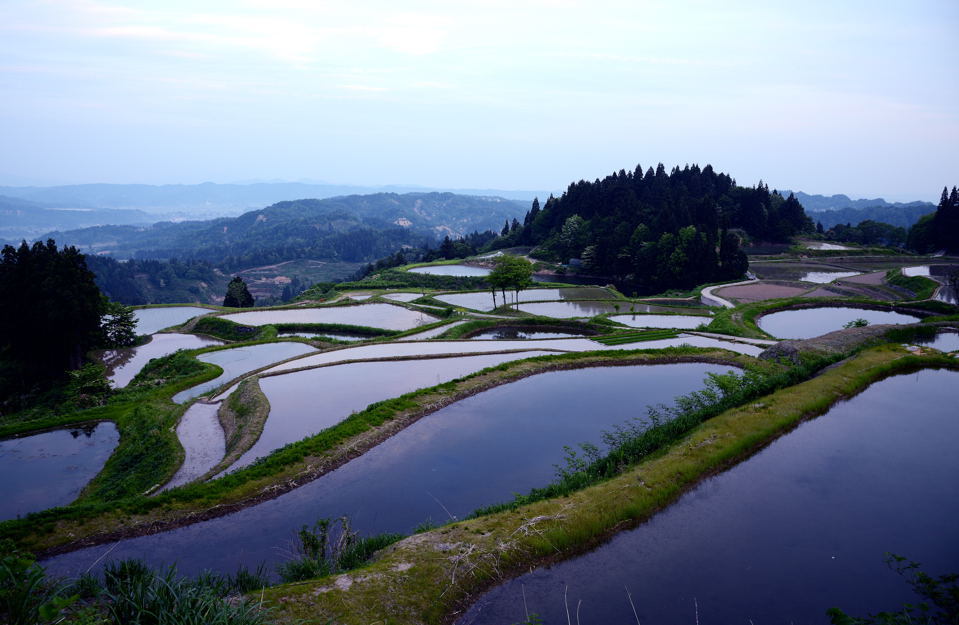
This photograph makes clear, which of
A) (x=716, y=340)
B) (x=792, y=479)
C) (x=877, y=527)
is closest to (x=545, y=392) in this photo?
(x=792, y=479)

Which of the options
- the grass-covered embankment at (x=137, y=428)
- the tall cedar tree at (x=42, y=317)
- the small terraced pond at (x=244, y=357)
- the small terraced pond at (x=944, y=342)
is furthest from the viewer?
the tall cedar tree at (x=42, y=317)

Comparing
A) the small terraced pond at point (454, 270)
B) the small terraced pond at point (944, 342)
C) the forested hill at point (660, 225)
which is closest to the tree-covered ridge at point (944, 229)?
the forested hill at point (660, 225)

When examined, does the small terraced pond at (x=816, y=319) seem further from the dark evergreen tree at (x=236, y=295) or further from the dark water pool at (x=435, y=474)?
the dark evergreen tree at (x=236, y=295)

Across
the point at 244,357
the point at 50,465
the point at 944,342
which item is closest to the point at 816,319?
the point at 944,342

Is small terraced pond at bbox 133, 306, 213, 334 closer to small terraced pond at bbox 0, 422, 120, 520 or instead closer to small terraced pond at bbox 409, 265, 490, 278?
small terraced pond at bbox 0, 422, 120, 520

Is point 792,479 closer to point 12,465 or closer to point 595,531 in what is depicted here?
point 595,531

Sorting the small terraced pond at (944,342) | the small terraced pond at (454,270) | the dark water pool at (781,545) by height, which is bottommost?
the dark water pool at (781,545)
